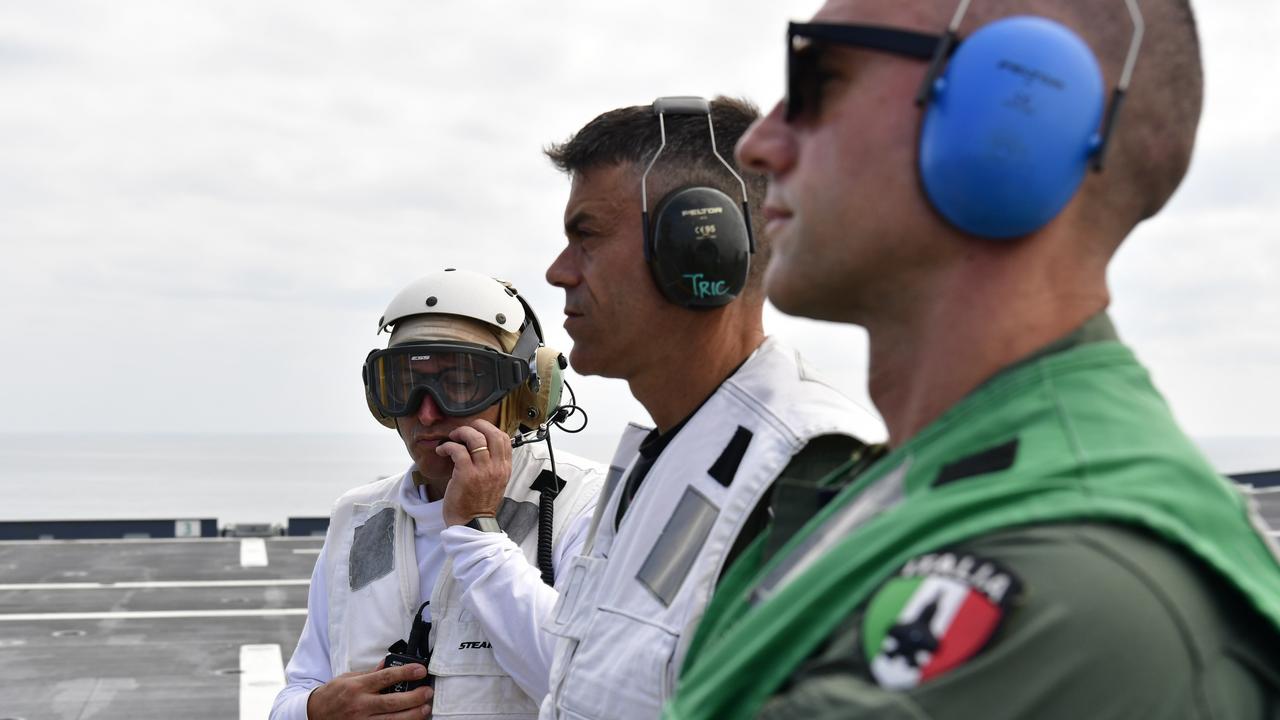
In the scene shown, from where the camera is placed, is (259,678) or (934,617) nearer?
(934,617)

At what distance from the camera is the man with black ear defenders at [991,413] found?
100cm

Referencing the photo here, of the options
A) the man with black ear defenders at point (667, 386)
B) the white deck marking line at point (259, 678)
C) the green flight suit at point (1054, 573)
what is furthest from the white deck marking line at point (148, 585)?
the green flight suit at point (1054, 573)

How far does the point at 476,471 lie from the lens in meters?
3.33

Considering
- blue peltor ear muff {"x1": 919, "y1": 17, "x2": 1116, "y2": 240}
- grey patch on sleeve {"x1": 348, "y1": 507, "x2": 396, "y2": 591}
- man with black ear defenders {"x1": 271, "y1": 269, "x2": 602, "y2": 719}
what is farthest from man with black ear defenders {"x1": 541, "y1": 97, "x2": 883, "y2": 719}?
grey patch on sleeve {"x1": 348, "y1": 507, "x2": 396, "y2": 591}

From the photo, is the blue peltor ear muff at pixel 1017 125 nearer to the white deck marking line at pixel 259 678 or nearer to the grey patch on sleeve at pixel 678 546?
the grey patch on sleeve at pixel 678 546

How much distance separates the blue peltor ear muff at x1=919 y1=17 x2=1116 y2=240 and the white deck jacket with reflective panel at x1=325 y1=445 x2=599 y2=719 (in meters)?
2.23

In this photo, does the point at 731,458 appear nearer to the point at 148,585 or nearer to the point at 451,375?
the point at 451,375

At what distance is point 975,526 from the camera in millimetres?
1062

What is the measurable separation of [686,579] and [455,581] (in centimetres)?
138

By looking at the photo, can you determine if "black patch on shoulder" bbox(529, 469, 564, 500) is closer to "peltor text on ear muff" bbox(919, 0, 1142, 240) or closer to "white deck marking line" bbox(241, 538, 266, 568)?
"peltor text on ear muff" bbox(919, 0, 1142, 240)

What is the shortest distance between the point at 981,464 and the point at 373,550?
2626 mm

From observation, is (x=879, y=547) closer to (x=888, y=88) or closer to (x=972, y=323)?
(x=972, y=323)

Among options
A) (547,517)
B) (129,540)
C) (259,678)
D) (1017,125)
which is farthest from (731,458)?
(129,540)

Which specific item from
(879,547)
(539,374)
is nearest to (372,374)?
(539,374)
